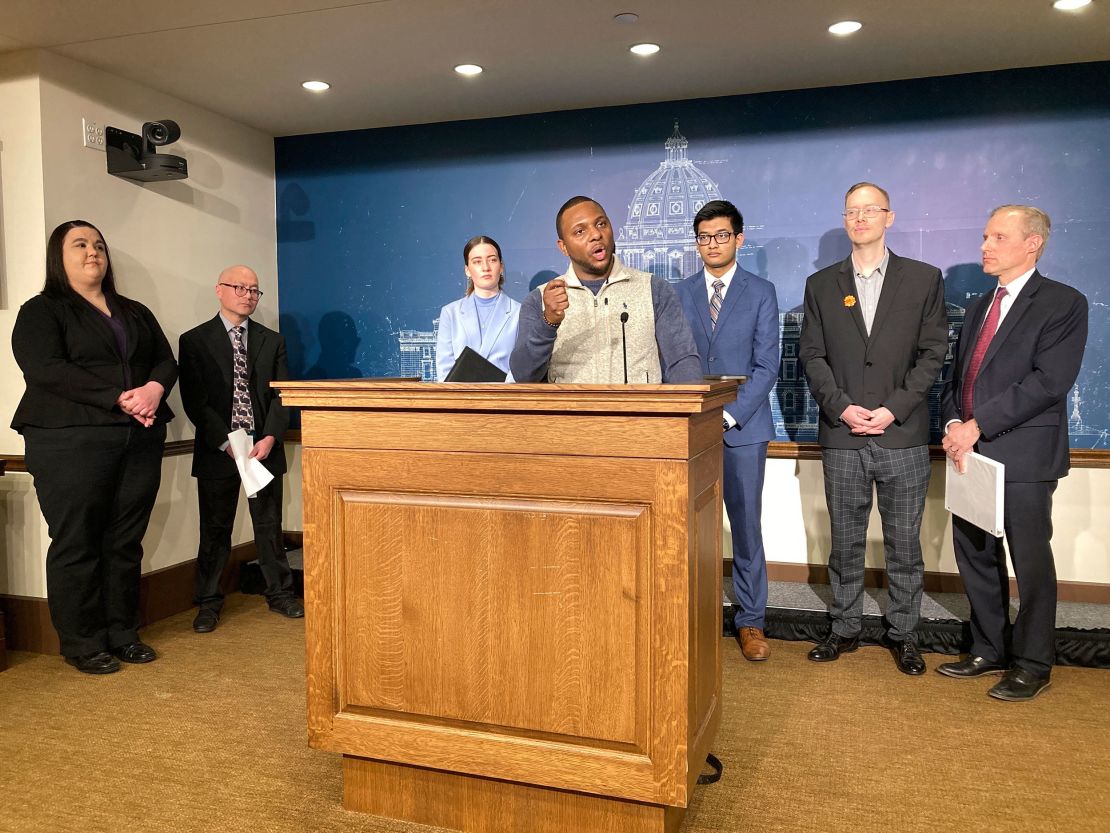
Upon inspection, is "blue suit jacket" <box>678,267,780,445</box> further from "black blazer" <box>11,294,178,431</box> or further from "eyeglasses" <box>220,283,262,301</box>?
"black blazer" <box>11,294,178,431</box>

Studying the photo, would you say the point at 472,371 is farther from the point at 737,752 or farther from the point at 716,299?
the point at 716,299

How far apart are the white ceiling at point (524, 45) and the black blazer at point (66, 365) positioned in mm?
1222

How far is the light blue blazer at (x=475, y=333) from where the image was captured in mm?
3980

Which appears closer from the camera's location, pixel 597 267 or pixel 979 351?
pixel 597 267

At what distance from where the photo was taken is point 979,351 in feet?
11.8

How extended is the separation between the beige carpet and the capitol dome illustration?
2.21 meters

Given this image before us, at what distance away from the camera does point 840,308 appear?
374 centimetres

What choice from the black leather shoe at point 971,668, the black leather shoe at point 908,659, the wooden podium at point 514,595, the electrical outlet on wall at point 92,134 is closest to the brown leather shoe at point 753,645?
the black leather shoe at point 908,659

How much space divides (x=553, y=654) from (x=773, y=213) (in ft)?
11.0

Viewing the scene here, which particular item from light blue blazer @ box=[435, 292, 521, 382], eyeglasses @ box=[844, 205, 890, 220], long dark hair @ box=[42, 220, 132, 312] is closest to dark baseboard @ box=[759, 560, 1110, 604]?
light blue blazer @ box=[435, 292, 521, 382]

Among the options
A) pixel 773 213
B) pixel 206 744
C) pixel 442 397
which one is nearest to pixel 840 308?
pixel 773 213

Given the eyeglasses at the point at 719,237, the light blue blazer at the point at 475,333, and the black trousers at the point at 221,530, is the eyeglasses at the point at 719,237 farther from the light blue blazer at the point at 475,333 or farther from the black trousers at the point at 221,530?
the black trousers at the point at 221,530

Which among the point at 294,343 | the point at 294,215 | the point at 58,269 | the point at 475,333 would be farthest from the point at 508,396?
the point at 294,215

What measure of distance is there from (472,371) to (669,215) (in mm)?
2879
